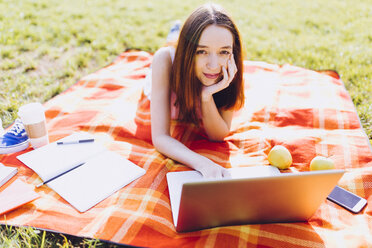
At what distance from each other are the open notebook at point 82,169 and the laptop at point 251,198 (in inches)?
16.8

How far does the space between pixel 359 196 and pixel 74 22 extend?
14.8ft

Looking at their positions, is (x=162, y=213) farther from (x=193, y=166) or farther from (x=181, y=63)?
(x=181, y=63)

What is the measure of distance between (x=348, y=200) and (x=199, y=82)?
4.10 ft

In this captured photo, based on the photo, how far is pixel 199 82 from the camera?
7.47 ft

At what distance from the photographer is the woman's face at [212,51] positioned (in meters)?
1.95

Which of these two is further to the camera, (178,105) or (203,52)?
(178,105)

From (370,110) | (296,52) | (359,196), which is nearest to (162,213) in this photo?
(359,196)

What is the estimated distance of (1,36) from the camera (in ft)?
13.4

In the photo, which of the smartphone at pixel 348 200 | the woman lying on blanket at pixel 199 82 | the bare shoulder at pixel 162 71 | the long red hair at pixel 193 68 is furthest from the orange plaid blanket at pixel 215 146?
the bare shoulder at pixel 162 71

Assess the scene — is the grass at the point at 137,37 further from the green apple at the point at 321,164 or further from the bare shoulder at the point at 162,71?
the bare shoulder at the point at 162,71

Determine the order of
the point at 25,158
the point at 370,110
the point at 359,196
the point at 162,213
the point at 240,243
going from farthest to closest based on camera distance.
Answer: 1. the point at 370,110
2. the point at 25,158
3. the point at 359,196
4. the point at 162,213
5. the point at 240,243

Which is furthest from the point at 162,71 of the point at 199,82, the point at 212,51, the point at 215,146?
the point at 215,146

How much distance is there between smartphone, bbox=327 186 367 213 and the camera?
1.84 metres

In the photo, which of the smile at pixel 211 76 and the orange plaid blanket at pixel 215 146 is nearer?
the orange plaid blanket at pixel 215 146
